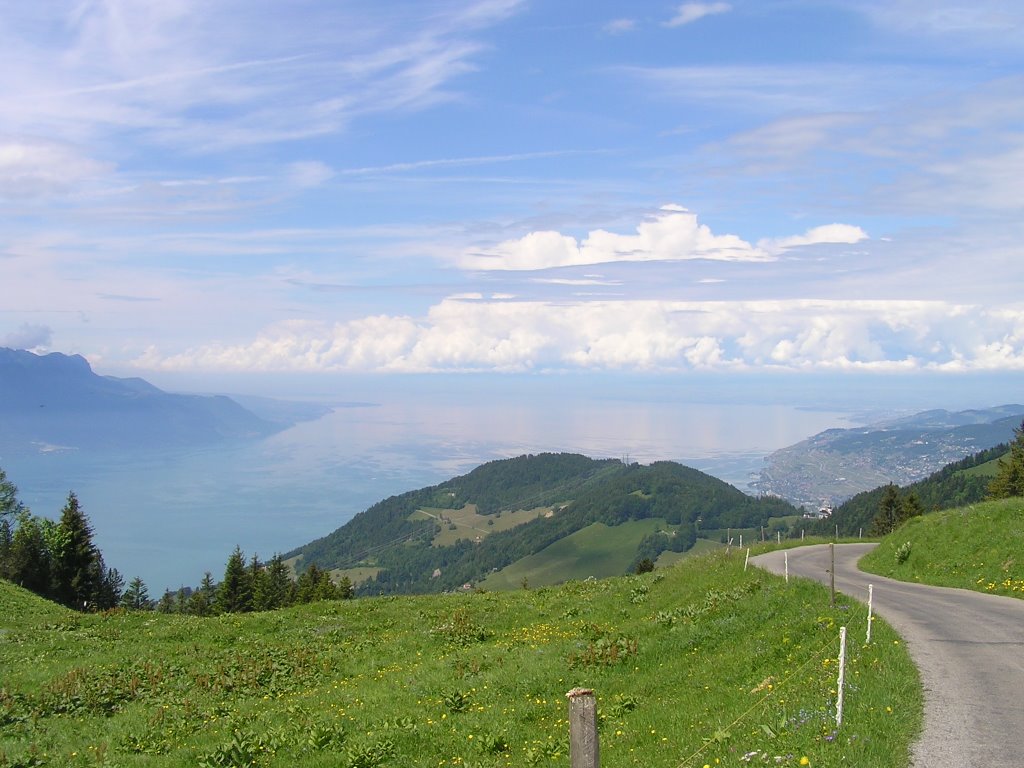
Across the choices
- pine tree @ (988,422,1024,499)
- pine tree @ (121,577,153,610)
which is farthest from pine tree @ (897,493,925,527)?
pine tree @ (121,577,153,610)

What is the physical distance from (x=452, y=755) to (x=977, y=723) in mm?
8931

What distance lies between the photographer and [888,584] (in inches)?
1101

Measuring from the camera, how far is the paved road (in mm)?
10227

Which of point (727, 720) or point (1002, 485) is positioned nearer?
point (727, 720)

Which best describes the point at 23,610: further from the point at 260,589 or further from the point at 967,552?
the point at 260,589

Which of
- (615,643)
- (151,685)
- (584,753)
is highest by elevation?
(584,753)

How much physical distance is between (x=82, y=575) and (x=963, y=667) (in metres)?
76.1

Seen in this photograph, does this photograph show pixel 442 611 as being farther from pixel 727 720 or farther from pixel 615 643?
pixel 727 720

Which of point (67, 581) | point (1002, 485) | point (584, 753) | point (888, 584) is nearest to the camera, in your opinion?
point (584, 753)

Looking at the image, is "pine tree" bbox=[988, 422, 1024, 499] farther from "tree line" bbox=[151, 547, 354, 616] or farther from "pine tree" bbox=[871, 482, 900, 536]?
"tree line" bbox=[151, 547, 354, 616]

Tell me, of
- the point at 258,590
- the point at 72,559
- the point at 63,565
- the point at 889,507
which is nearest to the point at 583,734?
the point at 72,559

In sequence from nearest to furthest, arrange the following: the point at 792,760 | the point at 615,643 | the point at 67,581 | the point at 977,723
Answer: the point at 792,760 → the point at 977,723 → the point at 615,643 → the point at 67,581

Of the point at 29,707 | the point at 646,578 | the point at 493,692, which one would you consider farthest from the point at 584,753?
the point at 646,578

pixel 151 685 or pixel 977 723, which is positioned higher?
pixel 977 723
